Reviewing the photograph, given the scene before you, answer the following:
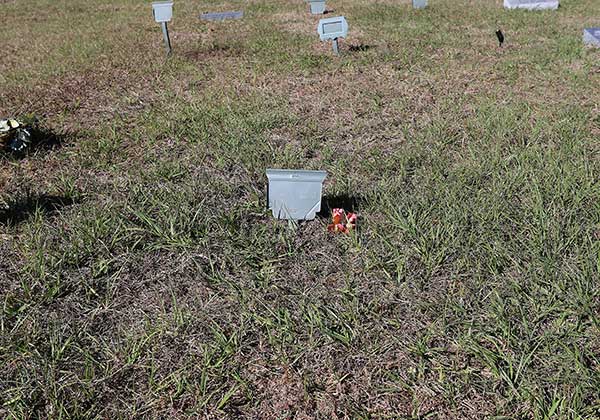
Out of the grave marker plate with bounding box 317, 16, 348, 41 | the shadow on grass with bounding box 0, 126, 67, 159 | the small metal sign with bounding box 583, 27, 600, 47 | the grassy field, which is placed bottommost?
the grassy field

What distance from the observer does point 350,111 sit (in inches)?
177

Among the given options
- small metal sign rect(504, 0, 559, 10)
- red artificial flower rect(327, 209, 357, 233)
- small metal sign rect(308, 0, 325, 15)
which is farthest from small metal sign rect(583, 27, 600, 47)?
red artificial flower rect(327, 209, 357, 233)

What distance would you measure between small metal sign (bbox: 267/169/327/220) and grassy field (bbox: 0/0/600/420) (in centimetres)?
9

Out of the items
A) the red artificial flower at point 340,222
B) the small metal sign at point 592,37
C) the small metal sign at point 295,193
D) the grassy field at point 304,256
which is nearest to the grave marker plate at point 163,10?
the grassy field at point 304,256

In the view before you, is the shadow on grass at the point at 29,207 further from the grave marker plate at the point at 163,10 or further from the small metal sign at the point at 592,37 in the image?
the small metal sign at the point at 592,37

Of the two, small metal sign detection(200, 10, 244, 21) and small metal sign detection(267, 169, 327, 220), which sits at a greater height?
small metal sign detection(200, 10, 244, 21)

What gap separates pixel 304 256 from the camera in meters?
2.53

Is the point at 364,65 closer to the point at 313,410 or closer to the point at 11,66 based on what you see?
the point at 11,66

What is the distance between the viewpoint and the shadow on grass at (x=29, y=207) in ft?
9.13

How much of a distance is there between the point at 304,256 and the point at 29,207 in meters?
1.61

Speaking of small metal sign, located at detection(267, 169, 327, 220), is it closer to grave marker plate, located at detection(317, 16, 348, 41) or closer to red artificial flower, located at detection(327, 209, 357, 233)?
red artificial flower, located at detection(327, 209, 357, 233)

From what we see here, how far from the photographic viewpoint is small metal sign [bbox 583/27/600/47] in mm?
6473

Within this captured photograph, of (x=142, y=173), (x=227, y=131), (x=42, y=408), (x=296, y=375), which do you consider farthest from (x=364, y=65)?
(x=42, y=408)

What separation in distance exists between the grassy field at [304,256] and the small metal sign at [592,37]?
198 centimetres
